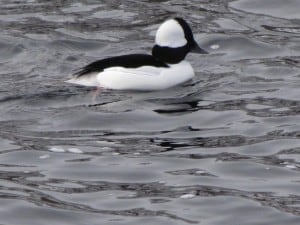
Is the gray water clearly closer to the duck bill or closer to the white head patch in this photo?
the duck bill

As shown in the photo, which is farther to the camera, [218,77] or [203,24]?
[203,24]

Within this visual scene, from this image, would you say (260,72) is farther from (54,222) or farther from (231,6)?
(54,222)

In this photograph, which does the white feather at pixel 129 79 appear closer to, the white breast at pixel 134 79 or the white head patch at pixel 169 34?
the white breast at pixel 134 79

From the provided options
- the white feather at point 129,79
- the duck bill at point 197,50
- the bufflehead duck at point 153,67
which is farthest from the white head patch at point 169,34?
the white feather at point 129,79

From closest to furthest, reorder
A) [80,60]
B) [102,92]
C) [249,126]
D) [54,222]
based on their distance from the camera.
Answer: [54,222] → [249,126] → [102,92] → [80,60]

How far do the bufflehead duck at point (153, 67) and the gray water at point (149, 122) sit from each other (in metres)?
0.14

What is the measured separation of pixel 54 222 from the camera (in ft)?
30.9

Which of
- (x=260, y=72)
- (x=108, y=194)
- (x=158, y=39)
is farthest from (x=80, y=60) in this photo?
(x=108, y=194)

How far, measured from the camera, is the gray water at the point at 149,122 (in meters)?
9.78

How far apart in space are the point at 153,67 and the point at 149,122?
62.7 inches

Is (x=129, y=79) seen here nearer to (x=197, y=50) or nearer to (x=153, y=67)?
(x=153, y=67)

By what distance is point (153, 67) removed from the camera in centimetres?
1367

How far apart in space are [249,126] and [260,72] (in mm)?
2179

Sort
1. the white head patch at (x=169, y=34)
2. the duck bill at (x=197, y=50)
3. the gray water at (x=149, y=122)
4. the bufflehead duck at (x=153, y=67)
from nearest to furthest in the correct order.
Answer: the gray water at (x=149, y=122), the bufflehead duck at (x=153, y=67), the white head patch at (x=169, y=34), the duck bill at (x=197, y=50)
